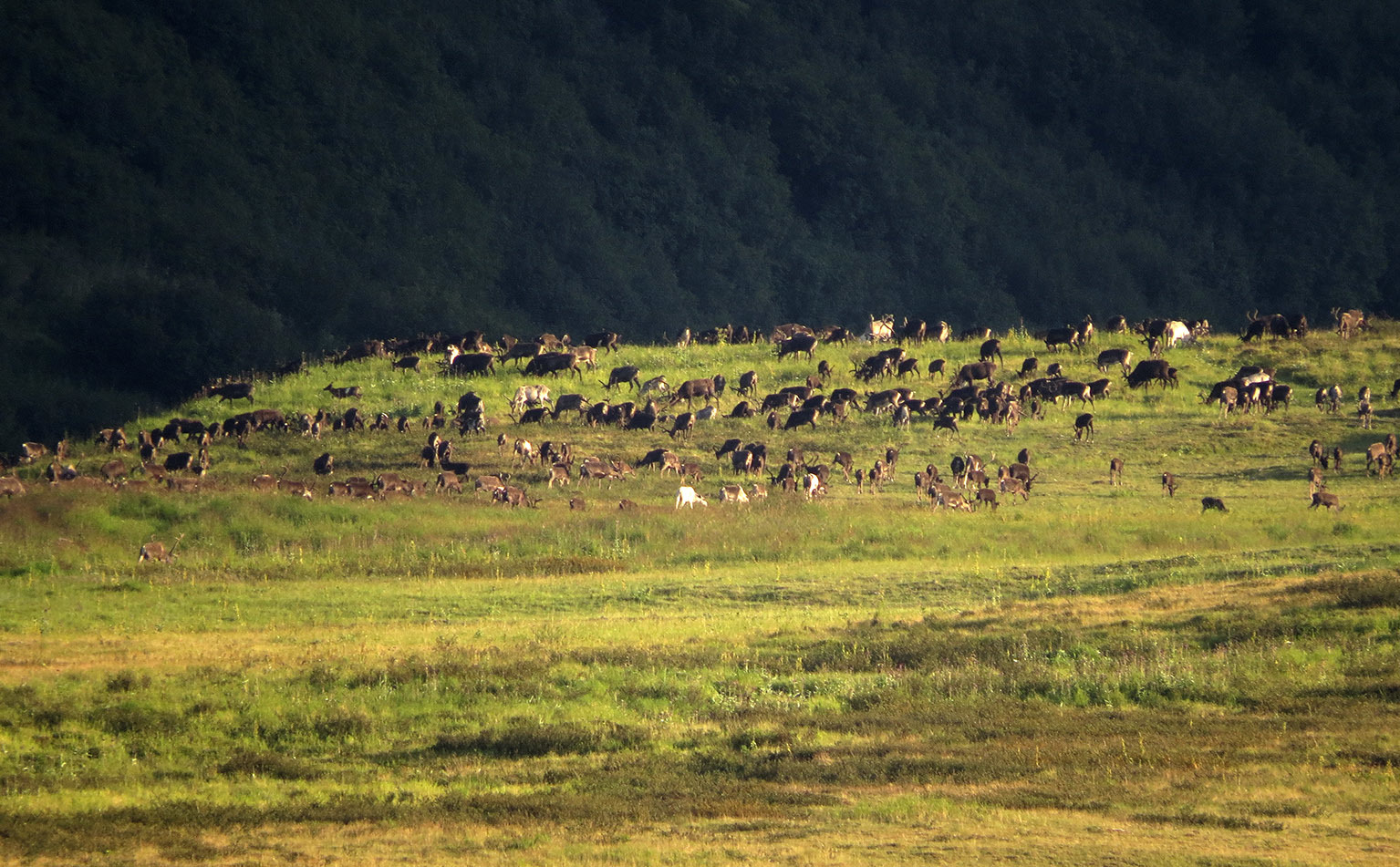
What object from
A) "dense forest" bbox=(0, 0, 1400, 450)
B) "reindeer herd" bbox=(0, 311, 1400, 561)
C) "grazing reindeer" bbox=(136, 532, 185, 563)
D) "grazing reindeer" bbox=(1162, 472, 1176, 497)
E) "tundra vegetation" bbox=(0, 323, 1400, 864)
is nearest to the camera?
"tundra vegetation" bbox=(0, 323, 1400, 864)

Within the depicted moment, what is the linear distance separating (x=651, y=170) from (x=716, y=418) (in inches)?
1847

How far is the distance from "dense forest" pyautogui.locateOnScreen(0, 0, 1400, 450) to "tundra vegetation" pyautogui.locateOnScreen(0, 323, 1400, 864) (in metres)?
28.1

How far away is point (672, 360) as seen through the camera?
4659cm

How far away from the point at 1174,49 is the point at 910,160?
990 inches

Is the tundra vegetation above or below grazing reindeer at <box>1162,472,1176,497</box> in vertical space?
below

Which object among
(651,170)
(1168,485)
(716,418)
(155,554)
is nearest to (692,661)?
(155,554)

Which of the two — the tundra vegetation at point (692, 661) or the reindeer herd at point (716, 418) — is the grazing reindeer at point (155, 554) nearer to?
the reindeer herd at point (716, 418)

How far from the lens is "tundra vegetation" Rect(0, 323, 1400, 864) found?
541 inches

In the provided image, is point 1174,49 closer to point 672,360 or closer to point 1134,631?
point 672,360

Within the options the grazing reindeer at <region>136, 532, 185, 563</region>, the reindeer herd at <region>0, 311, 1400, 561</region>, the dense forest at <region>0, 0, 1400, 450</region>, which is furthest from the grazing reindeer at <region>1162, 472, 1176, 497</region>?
the dense forest at <region>0, 0, 1400, 450</region>

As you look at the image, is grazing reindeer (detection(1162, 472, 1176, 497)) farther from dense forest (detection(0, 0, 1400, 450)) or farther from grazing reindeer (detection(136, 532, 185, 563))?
dense forest (detection(0, 0, 1400, 450))

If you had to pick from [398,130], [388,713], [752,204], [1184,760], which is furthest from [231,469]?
[752,204]

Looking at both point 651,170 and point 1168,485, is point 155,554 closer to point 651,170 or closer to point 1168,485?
point 1168,485

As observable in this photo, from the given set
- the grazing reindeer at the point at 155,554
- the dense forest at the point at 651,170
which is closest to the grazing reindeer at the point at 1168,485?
the grazing reindeer at the point at 155,554
